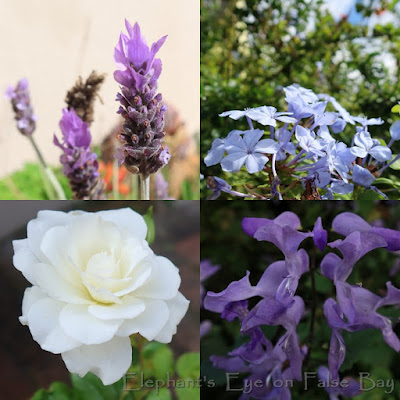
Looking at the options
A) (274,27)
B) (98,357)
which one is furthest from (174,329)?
(274,27)

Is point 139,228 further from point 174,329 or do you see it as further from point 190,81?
point 190,81

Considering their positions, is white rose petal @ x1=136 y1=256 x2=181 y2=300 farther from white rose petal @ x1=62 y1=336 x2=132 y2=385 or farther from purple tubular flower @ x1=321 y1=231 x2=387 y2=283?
purple tubular flower @ x1=321 y1=231 x2=387 y2=283

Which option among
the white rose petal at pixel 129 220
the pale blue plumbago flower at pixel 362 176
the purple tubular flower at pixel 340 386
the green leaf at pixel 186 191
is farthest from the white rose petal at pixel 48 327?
the green leaf at pixel 186 191

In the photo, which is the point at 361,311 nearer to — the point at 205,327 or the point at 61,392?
the point at 205,327

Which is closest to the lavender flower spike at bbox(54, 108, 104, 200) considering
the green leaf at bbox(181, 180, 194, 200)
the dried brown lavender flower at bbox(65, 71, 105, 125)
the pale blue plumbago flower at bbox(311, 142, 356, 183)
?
the dried brown lavender flower at bbox(65, 71, 105, 125)

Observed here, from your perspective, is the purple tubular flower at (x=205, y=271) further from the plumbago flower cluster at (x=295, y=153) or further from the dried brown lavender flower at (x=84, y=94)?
the dried brown lavender flower at (x=84, y=94)
